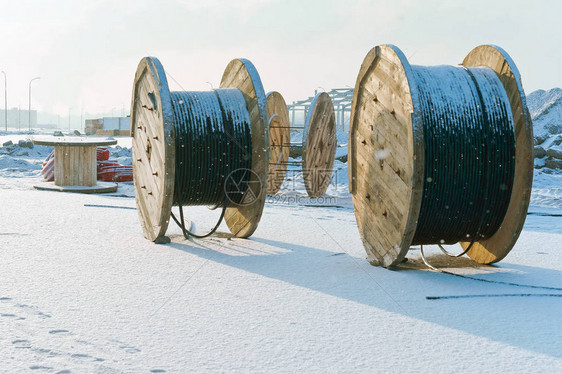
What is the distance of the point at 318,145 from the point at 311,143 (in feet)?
1.05

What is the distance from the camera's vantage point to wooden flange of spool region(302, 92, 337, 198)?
41.5 feet

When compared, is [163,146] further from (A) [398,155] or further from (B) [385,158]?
(A) [398,155]

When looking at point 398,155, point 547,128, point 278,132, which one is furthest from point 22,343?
point 547,128

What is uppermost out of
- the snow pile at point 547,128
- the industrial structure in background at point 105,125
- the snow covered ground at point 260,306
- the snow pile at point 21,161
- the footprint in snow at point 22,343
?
the industrial structure in background at point 105,125

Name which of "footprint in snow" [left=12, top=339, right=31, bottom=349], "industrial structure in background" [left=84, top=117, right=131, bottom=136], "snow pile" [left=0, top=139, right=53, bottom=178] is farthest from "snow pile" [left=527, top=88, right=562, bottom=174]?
"industrial structure in background" [left=84, top=117, right=131, bottom=136]

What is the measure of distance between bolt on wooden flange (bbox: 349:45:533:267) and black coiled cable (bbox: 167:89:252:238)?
136 centimetres

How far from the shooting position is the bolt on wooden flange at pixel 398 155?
511cm

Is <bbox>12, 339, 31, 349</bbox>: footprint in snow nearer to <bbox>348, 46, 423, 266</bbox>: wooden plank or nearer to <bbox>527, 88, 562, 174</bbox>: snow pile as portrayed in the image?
<bbox>348, 46, 423, 266</bbox>: wooden plank

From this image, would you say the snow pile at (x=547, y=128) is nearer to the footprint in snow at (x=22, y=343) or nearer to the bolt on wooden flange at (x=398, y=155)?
the bolt on wooden flange at (x=398, y=155)

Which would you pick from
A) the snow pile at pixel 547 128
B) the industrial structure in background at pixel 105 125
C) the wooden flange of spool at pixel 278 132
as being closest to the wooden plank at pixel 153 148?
the wooden flange of spool at pixel 278 132

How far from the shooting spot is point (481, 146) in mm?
5383

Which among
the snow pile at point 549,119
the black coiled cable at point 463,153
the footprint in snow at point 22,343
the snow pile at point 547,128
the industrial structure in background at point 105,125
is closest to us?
the footprint in snow at point 22,343

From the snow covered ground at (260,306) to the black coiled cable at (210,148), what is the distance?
0.64 meters

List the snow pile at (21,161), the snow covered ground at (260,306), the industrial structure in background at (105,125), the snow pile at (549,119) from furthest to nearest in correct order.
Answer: the industrial structure in background at (105,125) < the snow pile at (549,119) < the snow pile at (21,161) < the snow covered ground at (260,306)
